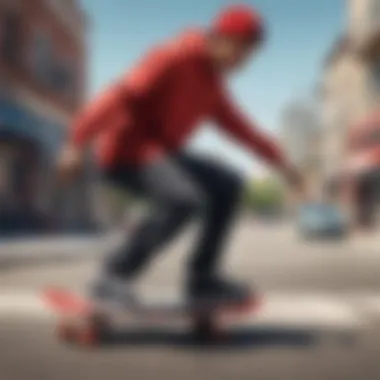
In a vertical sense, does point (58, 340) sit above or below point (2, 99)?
below

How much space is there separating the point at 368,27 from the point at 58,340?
1047 millimetres

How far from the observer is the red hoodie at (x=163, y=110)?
215cm

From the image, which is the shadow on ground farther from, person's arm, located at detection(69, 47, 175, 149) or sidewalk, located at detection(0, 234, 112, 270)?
person's arm, located at detection(69, 47, 175, 149)

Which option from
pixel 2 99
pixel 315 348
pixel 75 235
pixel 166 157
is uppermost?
pixel 2 99

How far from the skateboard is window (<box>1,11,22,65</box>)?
56 cm

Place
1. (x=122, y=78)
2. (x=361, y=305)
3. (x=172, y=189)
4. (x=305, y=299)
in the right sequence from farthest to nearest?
(x=305, y=299)
(x=361, y=305)
(x=172, y=189)
(x=122, y=78)

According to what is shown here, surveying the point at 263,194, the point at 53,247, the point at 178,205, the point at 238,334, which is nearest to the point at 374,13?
the point at 263,194

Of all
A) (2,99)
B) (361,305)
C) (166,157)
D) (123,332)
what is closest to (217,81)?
(166,157)

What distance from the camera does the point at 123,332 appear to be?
99.2 inches

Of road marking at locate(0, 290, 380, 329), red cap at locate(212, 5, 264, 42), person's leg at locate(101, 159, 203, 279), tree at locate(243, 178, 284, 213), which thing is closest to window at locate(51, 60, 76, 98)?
person's leg at locate(101, 159, 203, 279)

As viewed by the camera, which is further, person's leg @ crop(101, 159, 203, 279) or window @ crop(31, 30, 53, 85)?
window @ crop(31, 30, 53, 85)

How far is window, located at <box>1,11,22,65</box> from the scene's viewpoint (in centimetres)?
217

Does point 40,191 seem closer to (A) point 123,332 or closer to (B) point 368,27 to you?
(A) point 123,332

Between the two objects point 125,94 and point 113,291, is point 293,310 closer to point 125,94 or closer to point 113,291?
point 113,291
